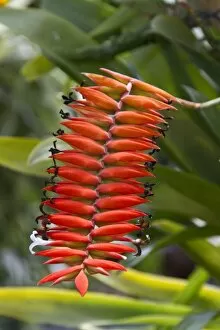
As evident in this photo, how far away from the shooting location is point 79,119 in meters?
0.29

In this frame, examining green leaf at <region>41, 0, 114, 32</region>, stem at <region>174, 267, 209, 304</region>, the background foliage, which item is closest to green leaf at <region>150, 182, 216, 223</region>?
the background foliage

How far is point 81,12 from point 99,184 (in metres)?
0.44

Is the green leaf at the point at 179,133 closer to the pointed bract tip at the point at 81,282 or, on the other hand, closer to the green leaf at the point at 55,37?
the green leaf at the point at 55,37

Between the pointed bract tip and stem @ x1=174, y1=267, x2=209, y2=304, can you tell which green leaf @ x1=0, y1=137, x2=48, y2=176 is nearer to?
stem @ x1=174, y1=267, x2=209, y2=304

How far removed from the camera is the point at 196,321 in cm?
56

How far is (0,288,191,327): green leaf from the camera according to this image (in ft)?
2.28

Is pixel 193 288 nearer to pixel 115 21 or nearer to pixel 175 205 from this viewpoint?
pixel 175 205

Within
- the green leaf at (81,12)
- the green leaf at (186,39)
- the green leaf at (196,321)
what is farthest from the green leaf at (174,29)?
the green leaf at (196,321)

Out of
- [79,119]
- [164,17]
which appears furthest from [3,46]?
[79,119]

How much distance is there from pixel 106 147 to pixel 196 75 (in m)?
0.40

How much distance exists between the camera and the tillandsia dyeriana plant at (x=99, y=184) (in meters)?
0.26

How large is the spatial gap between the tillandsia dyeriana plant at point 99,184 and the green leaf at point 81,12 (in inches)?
15.1

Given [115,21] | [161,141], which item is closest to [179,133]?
[161,141]

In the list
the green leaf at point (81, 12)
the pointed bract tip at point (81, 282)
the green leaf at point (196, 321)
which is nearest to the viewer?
the pointed bract tip at point (81, 282)
